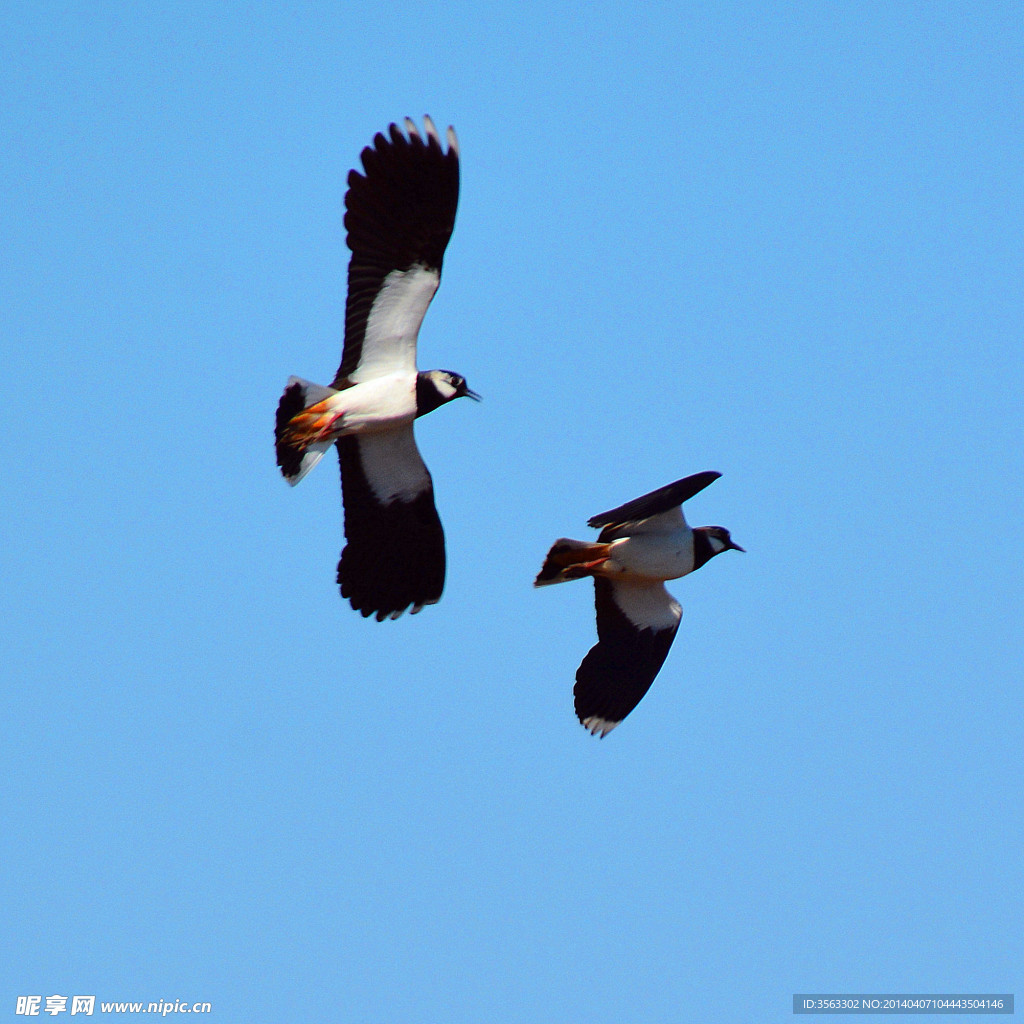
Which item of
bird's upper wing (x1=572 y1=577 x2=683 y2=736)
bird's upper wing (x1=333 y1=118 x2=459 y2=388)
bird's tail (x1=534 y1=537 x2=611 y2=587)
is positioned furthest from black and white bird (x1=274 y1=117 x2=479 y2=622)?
bird's upper wing (x1=572 y1=577 x2=683 y2=736)

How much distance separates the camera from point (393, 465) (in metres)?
14.2

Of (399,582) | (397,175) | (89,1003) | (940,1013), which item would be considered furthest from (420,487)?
(940,1013)

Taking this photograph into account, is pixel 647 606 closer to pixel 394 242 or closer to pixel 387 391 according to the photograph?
pixel 387 391

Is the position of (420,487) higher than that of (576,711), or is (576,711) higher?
(420,487)

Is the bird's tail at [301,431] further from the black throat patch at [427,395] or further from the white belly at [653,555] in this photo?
the white belly at [653,555]

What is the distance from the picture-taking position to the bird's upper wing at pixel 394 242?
43.2 ft

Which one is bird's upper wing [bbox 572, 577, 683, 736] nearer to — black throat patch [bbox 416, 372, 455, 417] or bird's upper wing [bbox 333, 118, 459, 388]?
black throat patch [bbox 416, 372, 455, 417]

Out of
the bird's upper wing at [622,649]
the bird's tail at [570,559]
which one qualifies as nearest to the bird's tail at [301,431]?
Answer: the bird's tail at [570,559]

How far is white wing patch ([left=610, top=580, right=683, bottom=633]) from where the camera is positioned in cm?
1489

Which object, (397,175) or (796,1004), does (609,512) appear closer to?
(397,175)

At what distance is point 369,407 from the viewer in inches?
535

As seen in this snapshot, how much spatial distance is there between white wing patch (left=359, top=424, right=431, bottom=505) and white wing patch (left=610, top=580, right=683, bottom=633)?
2.10 metres

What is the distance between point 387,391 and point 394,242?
1.24 metres

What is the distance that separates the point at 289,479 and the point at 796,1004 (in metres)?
8.57
